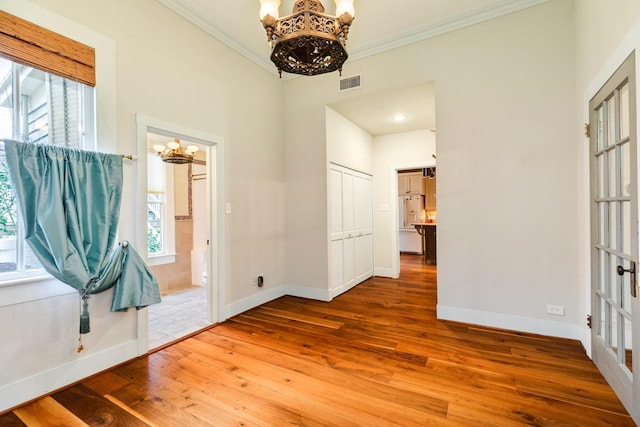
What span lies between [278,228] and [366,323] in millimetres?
1792

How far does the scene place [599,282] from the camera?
227cm

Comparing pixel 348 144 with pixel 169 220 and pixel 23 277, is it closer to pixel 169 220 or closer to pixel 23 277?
pixel 169 220

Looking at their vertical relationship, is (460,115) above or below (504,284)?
above

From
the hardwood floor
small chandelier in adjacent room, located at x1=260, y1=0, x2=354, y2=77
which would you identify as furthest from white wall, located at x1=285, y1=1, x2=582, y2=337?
small chandelier in adjacent room, located at x1=260, y1=0, x2=354, y2=77

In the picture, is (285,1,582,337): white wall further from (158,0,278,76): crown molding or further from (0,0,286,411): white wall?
(0,0,286,411): white wall

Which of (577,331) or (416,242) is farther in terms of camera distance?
(416,242)

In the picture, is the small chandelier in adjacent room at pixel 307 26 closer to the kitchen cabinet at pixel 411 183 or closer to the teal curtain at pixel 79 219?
the teal curtain at pixel 79 219

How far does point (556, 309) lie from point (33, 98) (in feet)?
15.4

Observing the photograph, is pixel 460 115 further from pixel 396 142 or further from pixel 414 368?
pixel 414 368

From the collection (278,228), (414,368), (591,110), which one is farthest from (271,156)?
(591,110)

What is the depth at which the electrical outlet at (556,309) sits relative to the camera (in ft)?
9.21

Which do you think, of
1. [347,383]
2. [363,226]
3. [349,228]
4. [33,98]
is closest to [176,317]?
[347,383]

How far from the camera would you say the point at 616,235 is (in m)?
1.96

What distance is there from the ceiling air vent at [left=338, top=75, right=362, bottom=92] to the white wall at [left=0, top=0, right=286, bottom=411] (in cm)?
100
